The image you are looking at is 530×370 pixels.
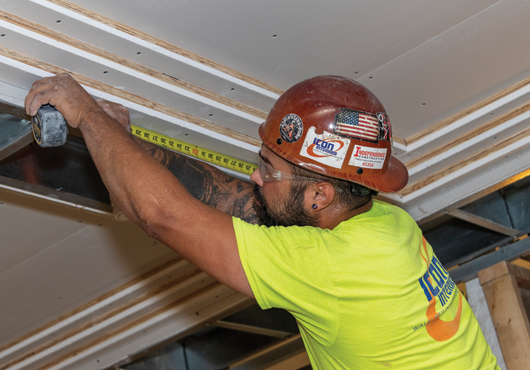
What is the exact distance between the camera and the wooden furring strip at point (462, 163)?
2971 mm

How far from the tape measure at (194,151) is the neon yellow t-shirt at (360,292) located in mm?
747

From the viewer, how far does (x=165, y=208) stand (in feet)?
5.61

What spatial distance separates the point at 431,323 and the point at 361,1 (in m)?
1.14

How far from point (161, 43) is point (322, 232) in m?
0.91

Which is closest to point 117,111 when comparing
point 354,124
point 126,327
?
point 354,124

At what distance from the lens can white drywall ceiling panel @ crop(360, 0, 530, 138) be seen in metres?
2.33

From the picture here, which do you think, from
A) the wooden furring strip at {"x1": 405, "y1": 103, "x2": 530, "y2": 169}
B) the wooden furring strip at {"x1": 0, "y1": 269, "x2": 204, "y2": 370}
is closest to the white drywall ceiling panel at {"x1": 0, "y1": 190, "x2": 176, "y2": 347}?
the wooden furring strip at {"x1": 0, "y1": 269, "x2": 204, "y2": 370}

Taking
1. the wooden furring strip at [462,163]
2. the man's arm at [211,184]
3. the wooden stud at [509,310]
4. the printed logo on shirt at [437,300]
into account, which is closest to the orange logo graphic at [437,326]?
the printed logo on shirt at [437,300]

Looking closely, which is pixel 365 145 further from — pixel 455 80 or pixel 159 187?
pixel 455 80

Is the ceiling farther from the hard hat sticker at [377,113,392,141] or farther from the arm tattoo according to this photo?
the hard hat sticker at [377,113,392,141]

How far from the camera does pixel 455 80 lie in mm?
2609

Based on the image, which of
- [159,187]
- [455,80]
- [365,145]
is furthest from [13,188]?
[455,80]

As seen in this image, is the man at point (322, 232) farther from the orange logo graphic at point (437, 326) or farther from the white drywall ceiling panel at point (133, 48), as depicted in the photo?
the white drywall ceiling panel at point (133, 48)

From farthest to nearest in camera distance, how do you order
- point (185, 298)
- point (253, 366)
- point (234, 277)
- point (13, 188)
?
point (253, 366)
point (185, 298)
point (13, 188)
point (234, 277)
